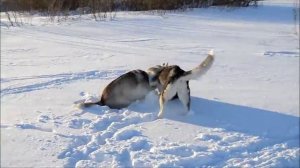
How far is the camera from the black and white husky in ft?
17.9

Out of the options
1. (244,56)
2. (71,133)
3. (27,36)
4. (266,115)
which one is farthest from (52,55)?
(266,115)

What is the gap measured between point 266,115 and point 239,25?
25.7 feet

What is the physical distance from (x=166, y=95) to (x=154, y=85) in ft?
2.53

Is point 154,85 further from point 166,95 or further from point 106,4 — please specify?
point 106,4

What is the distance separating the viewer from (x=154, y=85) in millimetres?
6309

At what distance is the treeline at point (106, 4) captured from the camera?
1766 centimetres

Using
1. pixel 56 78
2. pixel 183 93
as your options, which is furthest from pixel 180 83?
pixel 56 78

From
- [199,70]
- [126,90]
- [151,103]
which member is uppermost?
[199,70]

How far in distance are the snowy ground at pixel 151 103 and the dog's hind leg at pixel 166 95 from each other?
0.11 meters

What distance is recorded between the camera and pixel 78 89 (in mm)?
6871

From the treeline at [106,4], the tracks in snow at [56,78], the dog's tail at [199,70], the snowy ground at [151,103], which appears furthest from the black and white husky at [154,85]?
the treeline at [106,4]

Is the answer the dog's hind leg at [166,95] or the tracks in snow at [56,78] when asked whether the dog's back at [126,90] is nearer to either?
the dog's hind leg at [166,95]

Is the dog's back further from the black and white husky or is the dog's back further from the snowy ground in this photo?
the snowy ground

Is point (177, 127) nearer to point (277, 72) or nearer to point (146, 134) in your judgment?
point (146, 134)
